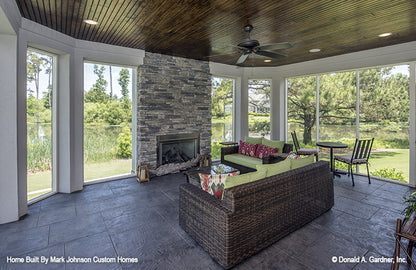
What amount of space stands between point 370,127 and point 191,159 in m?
4.29

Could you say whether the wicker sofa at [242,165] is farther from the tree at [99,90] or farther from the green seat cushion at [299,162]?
the tree at [99,90]

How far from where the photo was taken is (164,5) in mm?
2789

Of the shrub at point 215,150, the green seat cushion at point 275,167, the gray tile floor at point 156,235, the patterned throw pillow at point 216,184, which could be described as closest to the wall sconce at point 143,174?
the gray tile floor at point 156,235

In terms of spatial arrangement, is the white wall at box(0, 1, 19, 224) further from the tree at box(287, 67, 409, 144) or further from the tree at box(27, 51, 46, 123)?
the tree at box(287, 67, 409, 144)

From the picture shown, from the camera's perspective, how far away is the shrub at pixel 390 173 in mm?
4633

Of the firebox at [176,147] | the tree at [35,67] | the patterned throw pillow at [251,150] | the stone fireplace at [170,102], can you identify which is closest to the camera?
the tree at [35,67]

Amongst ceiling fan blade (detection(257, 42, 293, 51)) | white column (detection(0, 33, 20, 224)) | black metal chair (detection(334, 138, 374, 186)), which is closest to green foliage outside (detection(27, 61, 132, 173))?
white column (detection(0, 33, 20, 224))

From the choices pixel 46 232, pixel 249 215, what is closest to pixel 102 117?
pixel 46 232

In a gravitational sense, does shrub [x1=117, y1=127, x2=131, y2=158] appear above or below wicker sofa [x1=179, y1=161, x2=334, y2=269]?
above

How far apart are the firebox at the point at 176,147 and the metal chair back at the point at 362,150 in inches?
143

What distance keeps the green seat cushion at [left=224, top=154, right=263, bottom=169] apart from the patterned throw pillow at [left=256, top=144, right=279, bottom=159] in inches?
5.3

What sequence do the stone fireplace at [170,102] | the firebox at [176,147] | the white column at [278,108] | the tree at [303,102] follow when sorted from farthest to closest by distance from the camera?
the white column at [278,108], the tree at [303,102], the firebox at [176,147], the stone fireplace at [170,102]

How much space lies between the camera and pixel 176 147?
18.3ft

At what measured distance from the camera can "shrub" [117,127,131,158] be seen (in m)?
4.99
